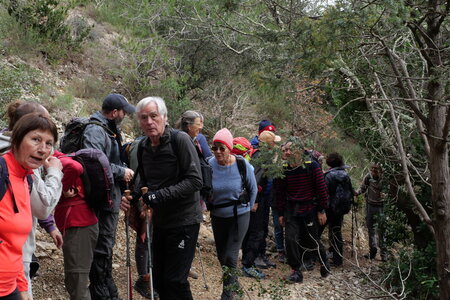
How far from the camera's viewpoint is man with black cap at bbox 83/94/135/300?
439cm

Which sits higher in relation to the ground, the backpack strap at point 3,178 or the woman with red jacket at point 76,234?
the backpack strap at point 3,178

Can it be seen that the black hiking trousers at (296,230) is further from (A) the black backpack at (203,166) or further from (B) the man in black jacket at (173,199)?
(B) the man in black jacket at (173,199)

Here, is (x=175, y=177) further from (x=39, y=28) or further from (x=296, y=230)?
(x=39, y=28)

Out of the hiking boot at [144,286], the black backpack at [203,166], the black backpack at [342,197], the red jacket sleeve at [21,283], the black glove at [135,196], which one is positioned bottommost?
the hiking boot at [144,286]

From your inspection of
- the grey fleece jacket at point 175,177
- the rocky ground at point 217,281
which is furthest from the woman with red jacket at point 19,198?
the rocky ground at point 217,281

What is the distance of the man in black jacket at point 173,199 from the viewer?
13.4ft

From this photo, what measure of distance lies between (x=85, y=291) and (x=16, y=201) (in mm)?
1626

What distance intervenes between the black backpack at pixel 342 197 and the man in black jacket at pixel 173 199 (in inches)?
175

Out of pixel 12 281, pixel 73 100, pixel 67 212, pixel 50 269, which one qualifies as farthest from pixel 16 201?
pixel 73 100

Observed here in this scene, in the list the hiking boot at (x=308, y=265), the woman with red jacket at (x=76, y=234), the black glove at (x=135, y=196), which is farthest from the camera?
the hiking boot at (x=308, y=265)

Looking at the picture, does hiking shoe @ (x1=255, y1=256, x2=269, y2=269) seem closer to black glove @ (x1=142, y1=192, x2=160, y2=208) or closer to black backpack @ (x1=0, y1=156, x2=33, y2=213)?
black glove @ (x1=142, y1=192, x2=160, y2=208)

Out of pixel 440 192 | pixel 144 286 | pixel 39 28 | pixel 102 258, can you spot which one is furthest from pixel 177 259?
pixel 39 28

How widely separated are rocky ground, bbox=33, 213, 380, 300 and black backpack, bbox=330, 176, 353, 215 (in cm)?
105

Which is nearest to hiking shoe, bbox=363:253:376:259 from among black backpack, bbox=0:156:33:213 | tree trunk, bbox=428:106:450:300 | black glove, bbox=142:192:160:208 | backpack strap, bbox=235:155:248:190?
tree trunk, bbox=428:106:450:300
